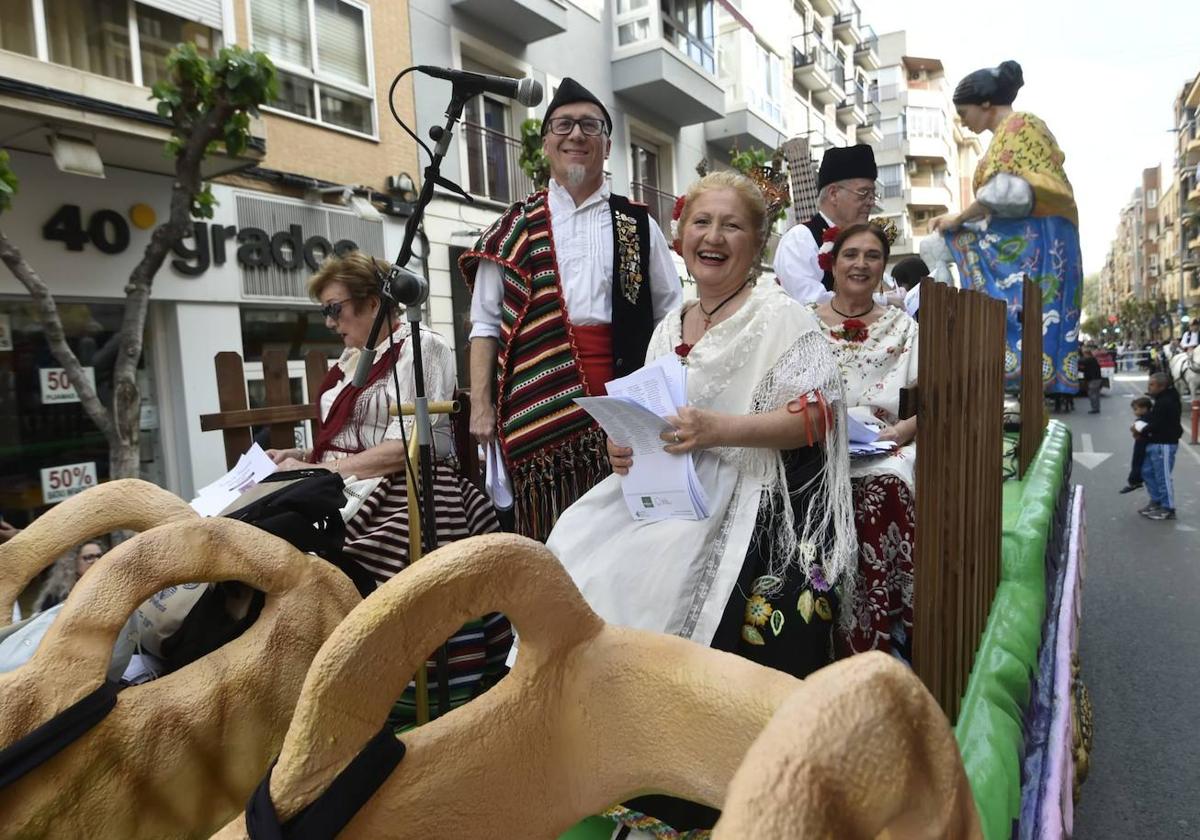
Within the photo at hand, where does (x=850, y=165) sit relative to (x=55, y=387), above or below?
above

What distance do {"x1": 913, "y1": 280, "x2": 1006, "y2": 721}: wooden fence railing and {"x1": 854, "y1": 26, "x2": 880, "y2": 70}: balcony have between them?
3294 cm

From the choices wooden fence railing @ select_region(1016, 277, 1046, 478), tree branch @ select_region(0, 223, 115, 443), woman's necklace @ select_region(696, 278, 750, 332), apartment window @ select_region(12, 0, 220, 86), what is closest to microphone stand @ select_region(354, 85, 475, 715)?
woman's necklace @ select_region(696, 278, 750, 332)

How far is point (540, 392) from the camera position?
8.11 ft

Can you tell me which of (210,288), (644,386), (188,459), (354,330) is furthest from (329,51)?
(644,386)

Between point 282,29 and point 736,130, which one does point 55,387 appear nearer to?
point 282,29

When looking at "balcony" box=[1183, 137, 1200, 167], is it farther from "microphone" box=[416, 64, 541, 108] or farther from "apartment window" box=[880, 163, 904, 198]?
"microphone" box=[416, 64, 541, 108]

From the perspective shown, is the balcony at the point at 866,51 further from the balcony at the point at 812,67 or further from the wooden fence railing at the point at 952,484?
the wooden fence railing at the point at 952,484

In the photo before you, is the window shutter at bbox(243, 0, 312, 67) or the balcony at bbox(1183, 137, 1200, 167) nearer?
the window shutter at bbox(243, 0, 312, 67)

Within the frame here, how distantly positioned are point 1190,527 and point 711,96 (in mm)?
10458

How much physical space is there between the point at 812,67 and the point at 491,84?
22.8 m

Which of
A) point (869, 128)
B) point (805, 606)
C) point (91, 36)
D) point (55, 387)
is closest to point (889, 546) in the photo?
point (805, 606)

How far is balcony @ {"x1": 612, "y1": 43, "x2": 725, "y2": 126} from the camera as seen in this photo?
12414 mm

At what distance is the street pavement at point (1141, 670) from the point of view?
2.70 meters

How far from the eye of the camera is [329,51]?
8375mm
